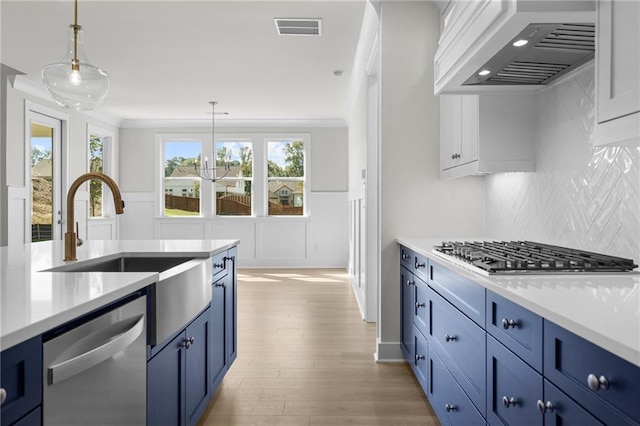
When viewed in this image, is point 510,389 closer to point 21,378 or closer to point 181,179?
point 21,378

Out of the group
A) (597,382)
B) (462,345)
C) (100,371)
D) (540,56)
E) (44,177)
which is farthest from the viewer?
(44,177)

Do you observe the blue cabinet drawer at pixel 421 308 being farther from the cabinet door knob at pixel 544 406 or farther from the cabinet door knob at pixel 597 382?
the cabinet door knob at pixel 597 382

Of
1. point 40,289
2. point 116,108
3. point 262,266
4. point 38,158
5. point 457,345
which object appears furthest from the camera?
point 262,266

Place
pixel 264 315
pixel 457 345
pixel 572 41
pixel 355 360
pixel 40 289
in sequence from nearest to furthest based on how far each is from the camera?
1. pixel 40 289
2. pixel 572 41
3. pixel 457 345
4. pixel 355 360
5. pixel 264 315

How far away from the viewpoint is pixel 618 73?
1.28 metres

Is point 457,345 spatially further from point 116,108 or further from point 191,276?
point 116,108

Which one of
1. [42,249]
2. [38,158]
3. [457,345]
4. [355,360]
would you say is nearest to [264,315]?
[355,360]

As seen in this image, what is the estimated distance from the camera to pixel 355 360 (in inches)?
130

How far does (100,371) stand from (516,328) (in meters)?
1.13

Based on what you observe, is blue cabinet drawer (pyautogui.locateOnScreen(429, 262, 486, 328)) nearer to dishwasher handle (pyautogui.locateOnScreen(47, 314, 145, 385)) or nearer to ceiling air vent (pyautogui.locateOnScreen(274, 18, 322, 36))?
dishwasher handle (pyautogui.locateOnScreen(47, 314, 145, 385))

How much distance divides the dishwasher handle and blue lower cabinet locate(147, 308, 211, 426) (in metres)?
0.25

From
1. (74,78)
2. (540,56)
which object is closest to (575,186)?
(540,56)

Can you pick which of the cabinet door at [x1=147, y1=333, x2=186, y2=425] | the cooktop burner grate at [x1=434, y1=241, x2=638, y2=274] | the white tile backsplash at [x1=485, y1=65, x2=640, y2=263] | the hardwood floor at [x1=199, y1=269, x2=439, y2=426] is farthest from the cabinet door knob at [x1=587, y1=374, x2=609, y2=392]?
the hardwood floor at [x1=199, y1=269, x2=439, y2=426]

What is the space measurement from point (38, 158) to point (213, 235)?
2.94m
